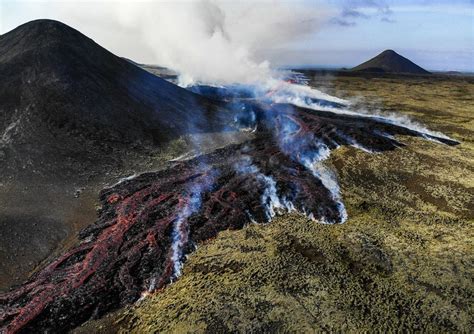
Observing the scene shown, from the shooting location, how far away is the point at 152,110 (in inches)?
1471

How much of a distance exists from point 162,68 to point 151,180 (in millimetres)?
81459

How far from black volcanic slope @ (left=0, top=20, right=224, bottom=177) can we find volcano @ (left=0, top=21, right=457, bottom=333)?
0.51ft

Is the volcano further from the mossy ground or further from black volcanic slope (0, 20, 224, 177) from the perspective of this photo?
the mossy ground

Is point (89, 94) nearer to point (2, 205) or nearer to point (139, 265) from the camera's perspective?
point (2, 205)

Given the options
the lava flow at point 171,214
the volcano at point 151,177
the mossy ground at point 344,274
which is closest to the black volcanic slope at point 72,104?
the volcano at point 151,177

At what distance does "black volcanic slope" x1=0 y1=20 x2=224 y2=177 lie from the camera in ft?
94.8

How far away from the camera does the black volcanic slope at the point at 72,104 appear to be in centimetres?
2889

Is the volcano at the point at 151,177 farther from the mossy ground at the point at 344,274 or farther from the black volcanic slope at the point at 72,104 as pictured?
the mossy ground at the point at 344,274

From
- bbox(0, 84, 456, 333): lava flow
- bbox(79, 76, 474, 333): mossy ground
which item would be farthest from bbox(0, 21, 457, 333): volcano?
bbox(79, 76, 474, 333): mossy ground

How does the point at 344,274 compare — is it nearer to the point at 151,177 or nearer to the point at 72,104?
the point at 151,177

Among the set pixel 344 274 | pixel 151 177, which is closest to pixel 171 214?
pixel 151 177

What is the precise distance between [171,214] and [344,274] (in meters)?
10.3

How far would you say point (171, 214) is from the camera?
2136 centimetres

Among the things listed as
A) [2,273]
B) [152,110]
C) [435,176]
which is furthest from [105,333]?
[152,110]
